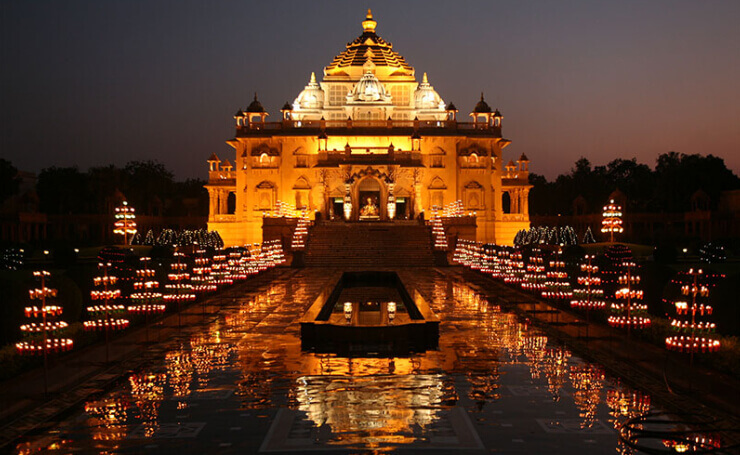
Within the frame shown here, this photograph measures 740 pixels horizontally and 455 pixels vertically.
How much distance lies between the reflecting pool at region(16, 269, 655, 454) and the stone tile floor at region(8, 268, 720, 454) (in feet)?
0.07

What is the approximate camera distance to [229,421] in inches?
410

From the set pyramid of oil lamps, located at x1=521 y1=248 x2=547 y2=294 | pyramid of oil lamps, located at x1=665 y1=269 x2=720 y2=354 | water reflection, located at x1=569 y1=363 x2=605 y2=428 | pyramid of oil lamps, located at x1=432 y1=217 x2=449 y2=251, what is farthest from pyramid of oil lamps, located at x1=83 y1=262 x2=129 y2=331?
pyramid of oil lamps, located at x1=432 y1=217 x2=449 y2=251

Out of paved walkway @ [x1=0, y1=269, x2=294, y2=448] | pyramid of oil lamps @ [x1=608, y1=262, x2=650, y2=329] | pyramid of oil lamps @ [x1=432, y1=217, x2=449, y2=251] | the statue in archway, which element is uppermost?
the statue in archway

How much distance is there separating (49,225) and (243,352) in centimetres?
5691

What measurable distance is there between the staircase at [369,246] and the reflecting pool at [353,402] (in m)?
26.6

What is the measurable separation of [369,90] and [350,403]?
55.0 m

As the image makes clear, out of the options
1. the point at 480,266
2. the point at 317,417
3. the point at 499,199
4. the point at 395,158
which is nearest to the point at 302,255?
the point at 480,266

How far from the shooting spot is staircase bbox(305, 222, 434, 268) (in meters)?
44.5

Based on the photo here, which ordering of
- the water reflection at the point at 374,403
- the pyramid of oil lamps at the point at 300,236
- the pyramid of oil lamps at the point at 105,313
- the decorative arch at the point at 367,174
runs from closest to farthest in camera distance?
the water reflection at the point at 374,403 < the pyramid of oil lamps at the point at 105,313 < the pyramid of oil lamps at the point at 300,236 < the decorative arch at the point at 367,174

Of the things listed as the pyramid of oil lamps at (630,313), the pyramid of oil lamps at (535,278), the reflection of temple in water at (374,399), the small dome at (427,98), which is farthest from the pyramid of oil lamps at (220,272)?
the small dome at (427,98)

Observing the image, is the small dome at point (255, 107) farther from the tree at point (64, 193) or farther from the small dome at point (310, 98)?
the tree at point (64, 193)

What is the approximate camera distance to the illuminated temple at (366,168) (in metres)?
60.5

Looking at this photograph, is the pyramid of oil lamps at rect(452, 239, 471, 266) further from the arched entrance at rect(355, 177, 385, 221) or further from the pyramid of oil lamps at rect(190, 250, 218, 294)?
the pyramid of oil lamps at rect(190, 250, 218, 294)

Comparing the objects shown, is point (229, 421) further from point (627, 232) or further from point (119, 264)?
point (627, 232)
